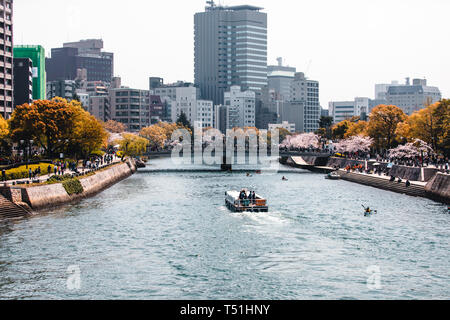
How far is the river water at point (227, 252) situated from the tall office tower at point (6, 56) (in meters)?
87.0

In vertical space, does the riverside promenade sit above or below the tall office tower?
below

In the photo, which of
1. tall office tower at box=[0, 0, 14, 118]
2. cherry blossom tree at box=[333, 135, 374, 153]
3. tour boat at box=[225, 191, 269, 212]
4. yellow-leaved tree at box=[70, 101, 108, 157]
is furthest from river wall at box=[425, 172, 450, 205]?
tall office tower at box=[0, 0, 14, 118]

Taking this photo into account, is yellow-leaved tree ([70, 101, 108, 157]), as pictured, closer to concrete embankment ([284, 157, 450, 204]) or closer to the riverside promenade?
the riverside promenade

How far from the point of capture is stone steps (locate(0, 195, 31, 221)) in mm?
66500

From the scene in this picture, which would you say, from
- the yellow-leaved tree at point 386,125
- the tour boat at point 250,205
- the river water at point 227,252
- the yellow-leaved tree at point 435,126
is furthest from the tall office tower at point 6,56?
the yellow-leaved tree at point 435,126

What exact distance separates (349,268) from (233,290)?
11.0 metres

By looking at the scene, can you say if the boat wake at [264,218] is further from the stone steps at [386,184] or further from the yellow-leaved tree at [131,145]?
the yellow-leaved tree at [131,145]

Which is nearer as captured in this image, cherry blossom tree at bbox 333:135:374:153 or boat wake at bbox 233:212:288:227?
boat wake at bbox 233:212:288:227

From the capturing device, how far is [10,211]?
67375 mm

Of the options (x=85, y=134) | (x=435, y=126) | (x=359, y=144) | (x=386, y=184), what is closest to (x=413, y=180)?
(x=386, y=184)

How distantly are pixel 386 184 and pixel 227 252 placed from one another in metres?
62.7

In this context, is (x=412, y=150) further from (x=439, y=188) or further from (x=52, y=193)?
(x=52, y=193)

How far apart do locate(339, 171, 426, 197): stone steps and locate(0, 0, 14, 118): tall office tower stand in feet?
313
